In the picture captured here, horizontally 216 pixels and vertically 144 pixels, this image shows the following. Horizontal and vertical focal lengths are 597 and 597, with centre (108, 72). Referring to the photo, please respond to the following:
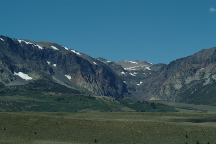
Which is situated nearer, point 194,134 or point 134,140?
point 134,140

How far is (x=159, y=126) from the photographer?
116 meters

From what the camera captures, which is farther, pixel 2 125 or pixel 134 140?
pixel 2 125

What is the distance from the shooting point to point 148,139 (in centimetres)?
10144

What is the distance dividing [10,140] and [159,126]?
36.4m

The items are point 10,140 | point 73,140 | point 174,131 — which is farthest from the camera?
point 174,131

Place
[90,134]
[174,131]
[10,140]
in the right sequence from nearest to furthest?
[10,140] → [90,134] → [174,131]

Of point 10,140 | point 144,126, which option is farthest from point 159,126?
point 10,140

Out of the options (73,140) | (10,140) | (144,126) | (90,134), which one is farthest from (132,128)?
(10,140)

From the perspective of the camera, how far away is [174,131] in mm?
111875

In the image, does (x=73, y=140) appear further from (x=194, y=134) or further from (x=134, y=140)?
(x=194, y=134)

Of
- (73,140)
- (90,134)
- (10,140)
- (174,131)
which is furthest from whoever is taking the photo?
(174,131)

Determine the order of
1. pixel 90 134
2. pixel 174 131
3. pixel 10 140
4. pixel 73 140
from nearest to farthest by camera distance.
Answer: pixel 10 140, pixel 73 140, pixel 90 134, pixel 174 131

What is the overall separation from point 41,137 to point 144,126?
24.2 metres

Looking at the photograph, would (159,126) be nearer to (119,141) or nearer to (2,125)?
(119,141)
